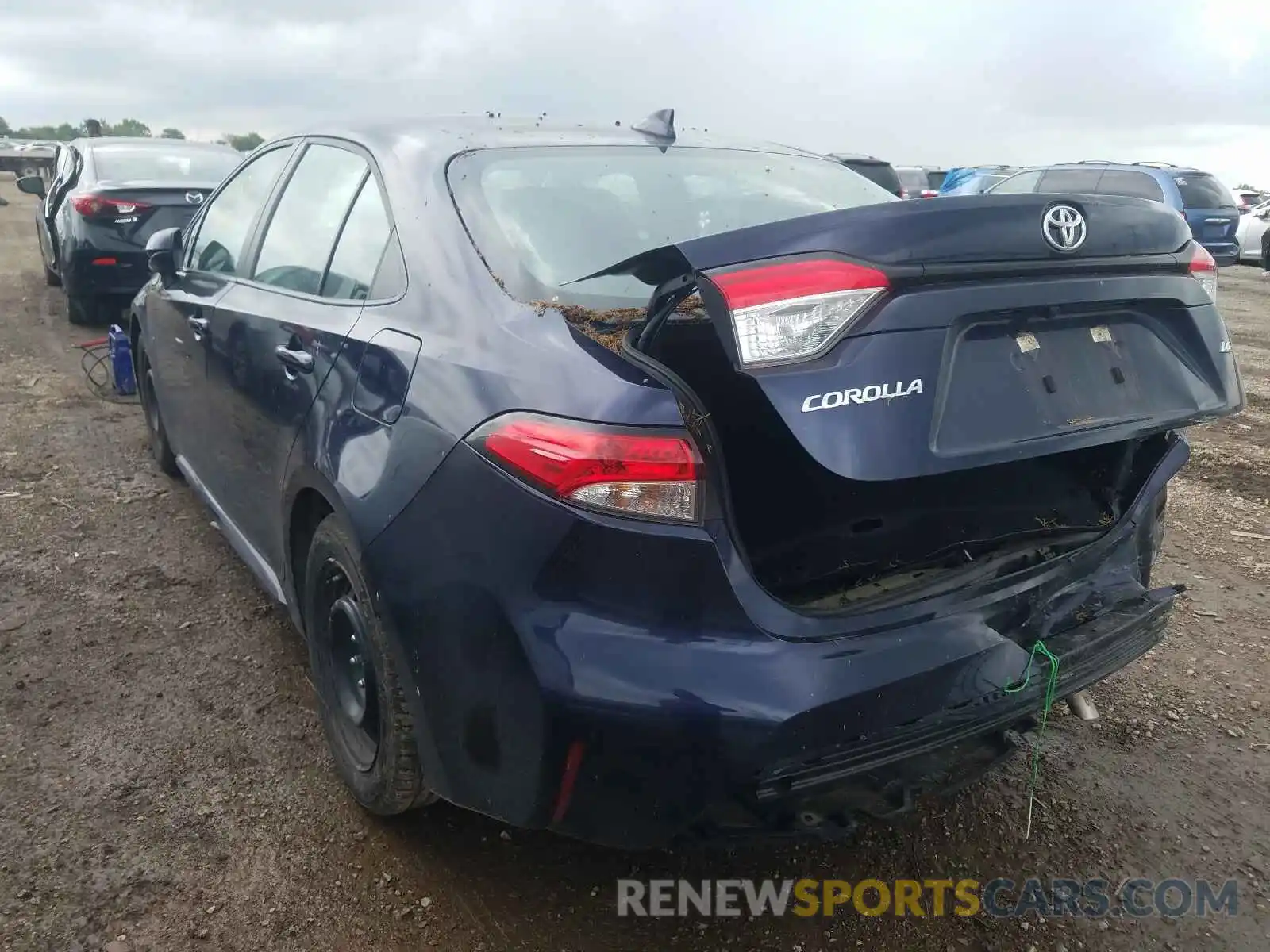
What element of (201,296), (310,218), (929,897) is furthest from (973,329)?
(201,296)

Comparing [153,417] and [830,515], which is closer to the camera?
[830,515]

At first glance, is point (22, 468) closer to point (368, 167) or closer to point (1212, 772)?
point (368, 167)

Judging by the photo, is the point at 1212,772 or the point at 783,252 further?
the point at 1212,772

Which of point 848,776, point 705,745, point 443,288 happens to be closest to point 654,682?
point 705,745

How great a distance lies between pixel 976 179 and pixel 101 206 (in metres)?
15.2

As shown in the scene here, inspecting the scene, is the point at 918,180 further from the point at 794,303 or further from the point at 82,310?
the point at 794,303

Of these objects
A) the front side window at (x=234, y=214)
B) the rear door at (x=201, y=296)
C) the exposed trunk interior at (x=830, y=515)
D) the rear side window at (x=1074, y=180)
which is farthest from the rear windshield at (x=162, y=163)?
the rear side window at (x=1074, y=180)

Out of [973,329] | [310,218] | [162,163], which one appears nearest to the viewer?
[973,329]

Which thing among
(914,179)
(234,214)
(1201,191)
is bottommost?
→ (914,179)

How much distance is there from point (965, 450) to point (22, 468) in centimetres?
491

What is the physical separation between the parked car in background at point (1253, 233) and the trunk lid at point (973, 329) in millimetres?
17768

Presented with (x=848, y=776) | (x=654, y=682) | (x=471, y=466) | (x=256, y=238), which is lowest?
(x=848, y=776)

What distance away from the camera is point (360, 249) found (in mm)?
2543

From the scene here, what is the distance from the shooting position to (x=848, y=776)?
1797 mm
